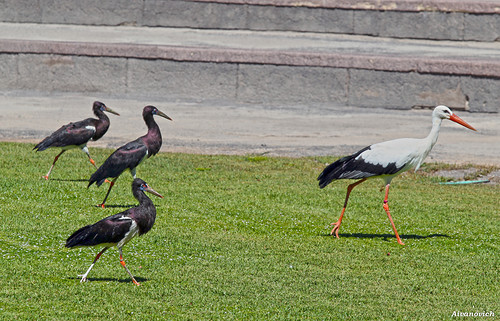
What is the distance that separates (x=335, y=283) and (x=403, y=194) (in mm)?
4960

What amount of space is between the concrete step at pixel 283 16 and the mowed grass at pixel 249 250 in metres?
11.2

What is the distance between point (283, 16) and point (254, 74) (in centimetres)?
474

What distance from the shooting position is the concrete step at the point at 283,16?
23.8 m

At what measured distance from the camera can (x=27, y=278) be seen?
758cm

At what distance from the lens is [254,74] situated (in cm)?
2058

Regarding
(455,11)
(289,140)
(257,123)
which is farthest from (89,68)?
(455,11)

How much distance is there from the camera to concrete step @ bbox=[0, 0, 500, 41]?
78.2 ft

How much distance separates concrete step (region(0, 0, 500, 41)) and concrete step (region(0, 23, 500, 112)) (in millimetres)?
2474

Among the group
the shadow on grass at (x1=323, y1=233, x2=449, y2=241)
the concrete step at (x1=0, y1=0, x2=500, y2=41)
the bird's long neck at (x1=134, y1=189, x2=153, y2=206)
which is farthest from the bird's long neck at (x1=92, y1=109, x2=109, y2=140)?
the concrete step at (x1=0, y1=0, x2=500, y2=41)

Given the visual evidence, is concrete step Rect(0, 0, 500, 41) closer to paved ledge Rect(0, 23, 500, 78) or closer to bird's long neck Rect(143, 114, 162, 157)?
paved ledge Rect(0, 23, 500, 78)

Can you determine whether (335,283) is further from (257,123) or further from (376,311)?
(257,123)

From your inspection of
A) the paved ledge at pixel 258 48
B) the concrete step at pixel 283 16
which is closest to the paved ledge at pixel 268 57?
the paved ledge at pixel 258 48

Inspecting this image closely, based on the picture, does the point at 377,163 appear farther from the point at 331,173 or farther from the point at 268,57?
the point at 268,57

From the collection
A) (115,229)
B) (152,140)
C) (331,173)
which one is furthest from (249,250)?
(152,140)
